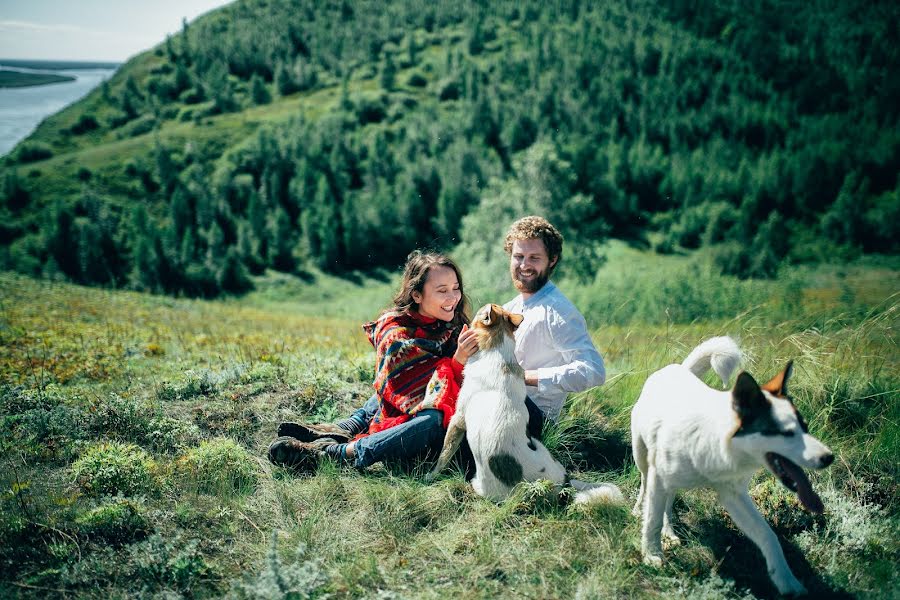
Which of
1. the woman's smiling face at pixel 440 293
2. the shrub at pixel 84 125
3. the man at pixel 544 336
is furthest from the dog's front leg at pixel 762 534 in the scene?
the shrub at pixel 84 125

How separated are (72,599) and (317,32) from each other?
213019mm

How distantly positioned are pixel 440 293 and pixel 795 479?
3.04 metres

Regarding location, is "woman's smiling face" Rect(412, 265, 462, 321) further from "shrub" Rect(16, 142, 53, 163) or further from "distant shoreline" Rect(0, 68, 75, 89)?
"shrub" Rect(16, 142, 53, 163)

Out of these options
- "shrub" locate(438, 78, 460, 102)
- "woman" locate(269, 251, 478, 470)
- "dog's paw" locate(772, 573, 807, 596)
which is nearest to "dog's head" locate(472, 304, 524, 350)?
"woman" locate(269, 251, 478, 470)

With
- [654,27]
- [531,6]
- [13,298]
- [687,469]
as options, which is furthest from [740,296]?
[531,6]

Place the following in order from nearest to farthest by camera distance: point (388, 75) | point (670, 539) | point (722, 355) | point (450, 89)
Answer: point (722, 355), point (670, 539), point (450, 89), point (388, 75)

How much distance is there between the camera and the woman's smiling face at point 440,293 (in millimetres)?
4840

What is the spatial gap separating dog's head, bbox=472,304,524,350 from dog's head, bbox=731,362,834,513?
173 centimetres

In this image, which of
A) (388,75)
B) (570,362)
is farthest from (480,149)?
(570,362)

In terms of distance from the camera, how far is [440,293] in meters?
4.86

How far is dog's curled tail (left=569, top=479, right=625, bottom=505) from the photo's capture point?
4094 millimetres

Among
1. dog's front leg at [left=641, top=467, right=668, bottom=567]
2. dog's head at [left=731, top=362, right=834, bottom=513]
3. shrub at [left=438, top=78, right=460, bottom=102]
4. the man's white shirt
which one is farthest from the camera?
shrub at [left=438, top=78, right=460, bottom=102]

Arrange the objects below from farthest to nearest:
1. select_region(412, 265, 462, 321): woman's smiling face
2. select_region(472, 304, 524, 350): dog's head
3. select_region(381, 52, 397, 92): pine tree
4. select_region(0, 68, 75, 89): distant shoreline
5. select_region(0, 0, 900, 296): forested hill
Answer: select_region(381, 52, 397, 92): pine tree → select_region(0, 0, 900, 296): forested hill → select_region(0, 68, 75, 89): distant shoreline → select_region(412, 265, 462, 321): woman's smiling face → select_region(472, 304, 524, 350): dog's head

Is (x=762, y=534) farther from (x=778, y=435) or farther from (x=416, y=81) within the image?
(x=416, y=81)
